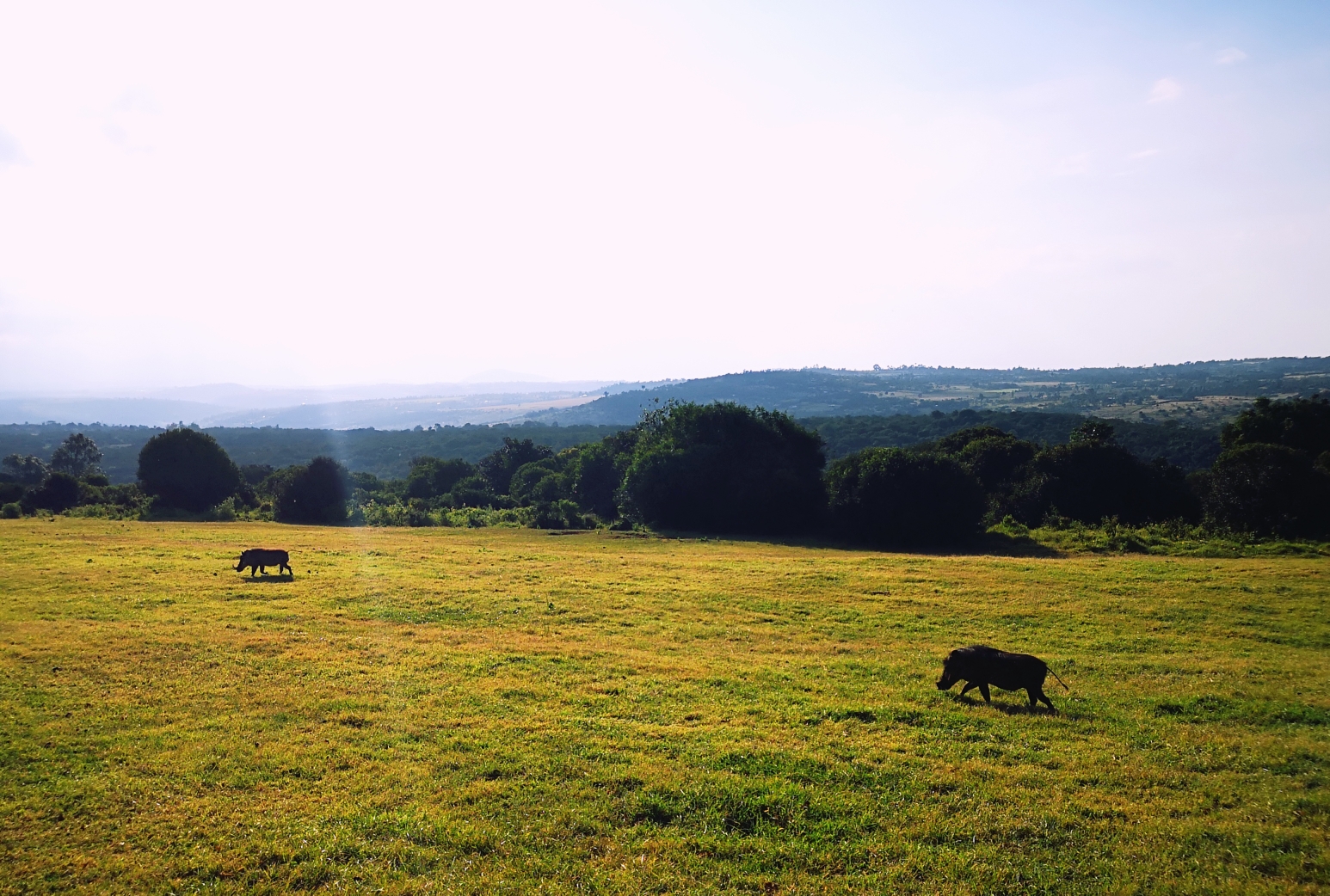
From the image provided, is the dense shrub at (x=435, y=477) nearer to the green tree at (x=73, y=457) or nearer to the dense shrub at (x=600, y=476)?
the dense shrub at (x=600, y=476)

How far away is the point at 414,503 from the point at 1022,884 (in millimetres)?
63178

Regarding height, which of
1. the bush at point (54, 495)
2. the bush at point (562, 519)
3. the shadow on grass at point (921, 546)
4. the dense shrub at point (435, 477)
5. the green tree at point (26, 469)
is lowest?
the shadow on grass at point (921, 546)

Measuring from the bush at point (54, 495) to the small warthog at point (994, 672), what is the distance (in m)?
62.5

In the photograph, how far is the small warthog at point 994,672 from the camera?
13.1 m

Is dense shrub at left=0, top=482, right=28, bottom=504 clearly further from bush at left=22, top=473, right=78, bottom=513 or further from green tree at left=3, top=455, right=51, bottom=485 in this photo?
green tree at left=3, top=455, right=51, bottom=485

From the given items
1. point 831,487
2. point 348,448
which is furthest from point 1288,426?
point 348,448

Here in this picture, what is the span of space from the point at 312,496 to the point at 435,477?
2361cm

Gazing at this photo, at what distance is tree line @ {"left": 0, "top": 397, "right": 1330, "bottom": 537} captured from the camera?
40.7 metres

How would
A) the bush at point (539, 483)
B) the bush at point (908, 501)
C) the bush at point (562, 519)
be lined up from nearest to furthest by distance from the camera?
the bush at point (908, 501), the bush at point (562, 519), the bush at point (539, 483)

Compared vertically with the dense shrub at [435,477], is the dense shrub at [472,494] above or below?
below

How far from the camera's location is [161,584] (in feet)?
76.0

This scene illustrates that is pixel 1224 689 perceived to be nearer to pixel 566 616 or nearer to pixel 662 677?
pixel 662 677

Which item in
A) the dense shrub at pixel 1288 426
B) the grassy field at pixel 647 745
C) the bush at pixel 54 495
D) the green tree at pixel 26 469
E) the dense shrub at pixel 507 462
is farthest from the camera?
the green tree at pixel 26 469

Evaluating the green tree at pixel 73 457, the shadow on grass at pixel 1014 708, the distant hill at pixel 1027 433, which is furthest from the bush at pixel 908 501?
the green tree at pixel 73 457
